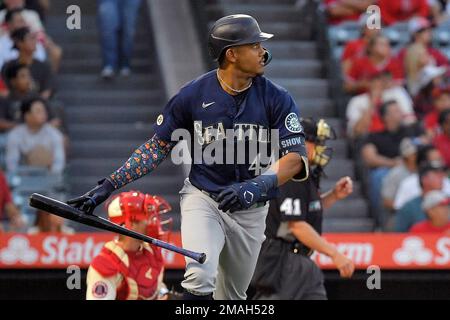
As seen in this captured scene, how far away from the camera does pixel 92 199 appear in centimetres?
718

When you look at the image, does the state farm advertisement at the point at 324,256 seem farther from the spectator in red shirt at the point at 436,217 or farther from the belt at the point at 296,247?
the belt at the point at 296,247

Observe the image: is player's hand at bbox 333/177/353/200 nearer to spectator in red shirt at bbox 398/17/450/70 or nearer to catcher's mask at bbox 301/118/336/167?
catcher's mask at bbox 301/118/336/167

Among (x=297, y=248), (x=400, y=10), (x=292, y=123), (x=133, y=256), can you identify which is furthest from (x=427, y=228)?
(x=292, y=123)

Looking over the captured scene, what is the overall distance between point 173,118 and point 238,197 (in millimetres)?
749

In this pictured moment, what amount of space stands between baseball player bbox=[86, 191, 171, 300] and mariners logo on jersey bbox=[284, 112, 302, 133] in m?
1.08

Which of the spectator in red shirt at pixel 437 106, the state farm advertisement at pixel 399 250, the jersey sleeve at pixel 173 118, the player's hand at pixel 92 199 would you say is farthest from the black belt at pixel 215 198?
the spectator in red shirt at pixel 437 106

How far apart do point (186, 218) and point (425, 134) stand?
5522mm

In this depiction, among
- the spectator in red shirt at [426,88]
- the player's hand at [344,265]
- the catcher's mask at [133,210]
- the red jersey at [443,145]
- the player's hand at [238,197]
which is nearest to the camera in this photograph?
the player's hand at [238,197]

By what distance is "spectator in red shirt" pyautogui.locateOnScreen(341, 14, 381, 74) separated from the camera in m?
13.0

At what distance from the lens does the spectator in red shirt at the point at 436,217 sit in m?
11.1

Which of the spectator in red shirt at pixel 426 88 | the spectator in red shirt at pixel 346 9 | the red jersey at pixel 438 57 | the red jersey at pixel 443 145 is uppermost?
the spectator in red shirt at pixel 346 9

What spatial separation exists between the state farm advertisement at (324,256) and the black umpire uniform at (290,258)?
143cm
